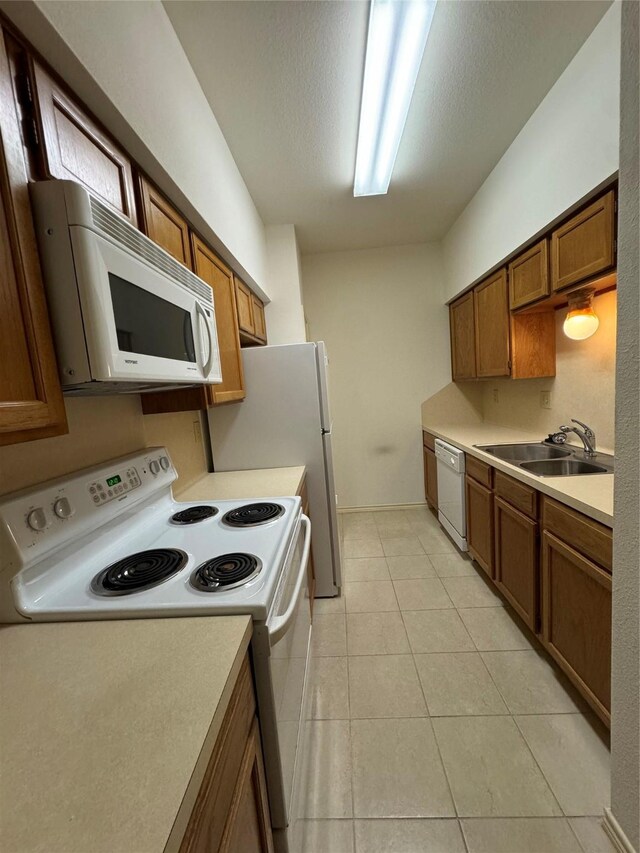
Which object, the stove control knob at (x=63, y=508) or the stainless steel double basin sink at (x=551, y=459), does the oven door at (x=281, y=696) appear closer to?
the stove control knob at (x=63, y=508)

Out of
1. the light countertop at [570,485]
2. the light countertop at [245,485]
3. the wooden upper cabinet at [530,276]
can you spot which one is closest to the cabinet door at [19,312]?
the light countertop at [245,485]

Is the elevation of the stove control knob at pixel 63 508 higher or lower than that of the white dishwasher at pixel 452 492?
higher

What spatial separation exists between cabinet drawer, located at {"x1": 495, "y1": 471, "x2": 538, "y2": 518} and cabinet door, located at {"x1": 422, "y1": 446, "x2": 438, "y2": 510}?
1.19 m

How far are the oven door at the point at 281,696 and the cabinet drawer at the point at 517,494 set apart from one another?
3.82ft

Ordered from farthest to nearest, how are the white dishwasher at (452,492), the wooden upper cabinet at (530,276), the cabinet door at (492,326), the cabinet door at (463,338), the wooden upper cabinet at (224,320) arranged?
the cabinet door at (463,338), the white dishwasher at (452,492), the cabinet door at (492,326), the wooden upper cabinet at (530,276), the wooden upper cabinet at (224,320)

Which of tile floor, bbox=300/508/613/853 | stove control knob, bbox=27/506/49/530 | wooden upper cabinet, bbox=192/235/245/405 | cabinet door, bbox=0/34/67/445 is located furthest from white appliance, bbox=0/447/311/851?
wooden upper cabinet, bbox=192/235/245/405

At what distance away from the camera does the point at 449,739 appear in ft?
4.43

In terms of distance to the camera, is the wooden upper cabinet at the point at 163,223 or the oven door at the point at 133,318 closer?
the oven door at the point at 133,318

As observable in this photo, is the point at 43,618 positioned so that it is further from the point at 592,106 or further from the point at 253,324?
the point at 592,106

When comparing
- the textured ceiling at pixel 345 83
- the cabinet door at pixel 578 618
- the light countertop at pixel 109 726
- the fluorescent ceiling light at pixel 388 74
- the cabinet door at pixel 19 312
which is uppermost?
the textured ceiling at pixel 345 83

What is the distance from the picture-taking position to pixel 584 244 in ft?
5.36

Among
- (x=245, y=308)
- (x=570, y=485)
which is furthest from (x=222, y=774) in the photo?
(x=245, y=308)

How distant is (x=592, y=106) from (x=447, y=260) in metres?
1.90

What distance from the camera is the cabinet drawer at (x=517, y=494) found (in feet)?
5.43
